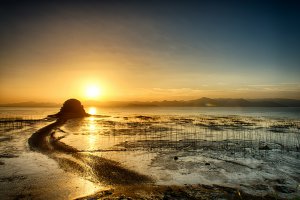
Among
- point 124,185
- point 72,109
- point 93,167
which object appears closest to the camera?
point 124,185

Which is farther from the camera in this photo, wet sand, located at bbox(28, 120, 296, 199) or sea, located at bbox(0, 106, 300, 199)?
sea, located at bbox(0, 106, 300, 199)

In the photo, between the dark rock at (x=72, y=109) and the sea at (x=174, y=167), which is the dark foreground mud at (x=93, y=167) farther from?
the dark rock at (x=72, y=109)

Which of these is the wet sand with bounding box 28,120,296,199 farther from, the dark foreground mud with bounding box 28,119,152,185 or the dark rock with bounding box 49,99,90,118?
the dark rock with bounding box 49,99,90,118

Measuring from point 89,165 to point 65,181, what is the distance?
15.3 feet

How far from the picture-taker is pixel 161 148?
32.0 m

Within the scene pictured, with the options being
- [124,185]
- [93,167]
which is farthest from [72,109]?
[124,185]

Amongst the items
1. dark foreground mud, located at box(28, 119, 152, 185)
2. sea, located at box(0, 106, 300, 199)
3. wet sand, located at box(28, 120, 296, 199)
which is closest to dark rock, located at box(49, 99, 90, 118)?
sea, located at box(0, 106, 300, 199)

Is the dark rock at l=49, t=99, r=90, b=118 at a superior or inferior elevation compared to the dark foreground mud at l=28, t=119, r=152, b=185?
superior

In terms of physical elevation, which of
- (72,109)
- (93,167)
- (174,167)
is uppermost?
(72,109)

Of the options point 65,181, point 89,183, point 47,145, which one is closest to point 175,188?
point 89,183

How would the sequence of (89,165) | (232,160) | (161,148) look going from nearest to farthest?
(89,165) < (232,160) < (161,148)

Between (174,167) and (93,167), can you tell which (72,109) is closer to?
(93,167)

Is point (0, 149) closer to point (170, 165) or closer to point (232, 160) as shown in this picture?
point (170, 165)

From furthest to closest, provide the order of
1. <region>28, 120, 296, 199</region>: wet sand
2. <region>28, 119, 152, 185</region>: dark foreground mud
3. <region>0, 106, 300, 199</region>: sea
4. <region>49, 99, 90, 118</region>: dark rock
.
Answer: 1. <region>49, 99, 90, 118</region>: dark rock
2. <region>28, 119, 152, 185</region>: dark foreground mud
3. <region>0, 106, 300, 199</region>: sea
4. <region>28, 120, 296, 199</region>: wet sand
